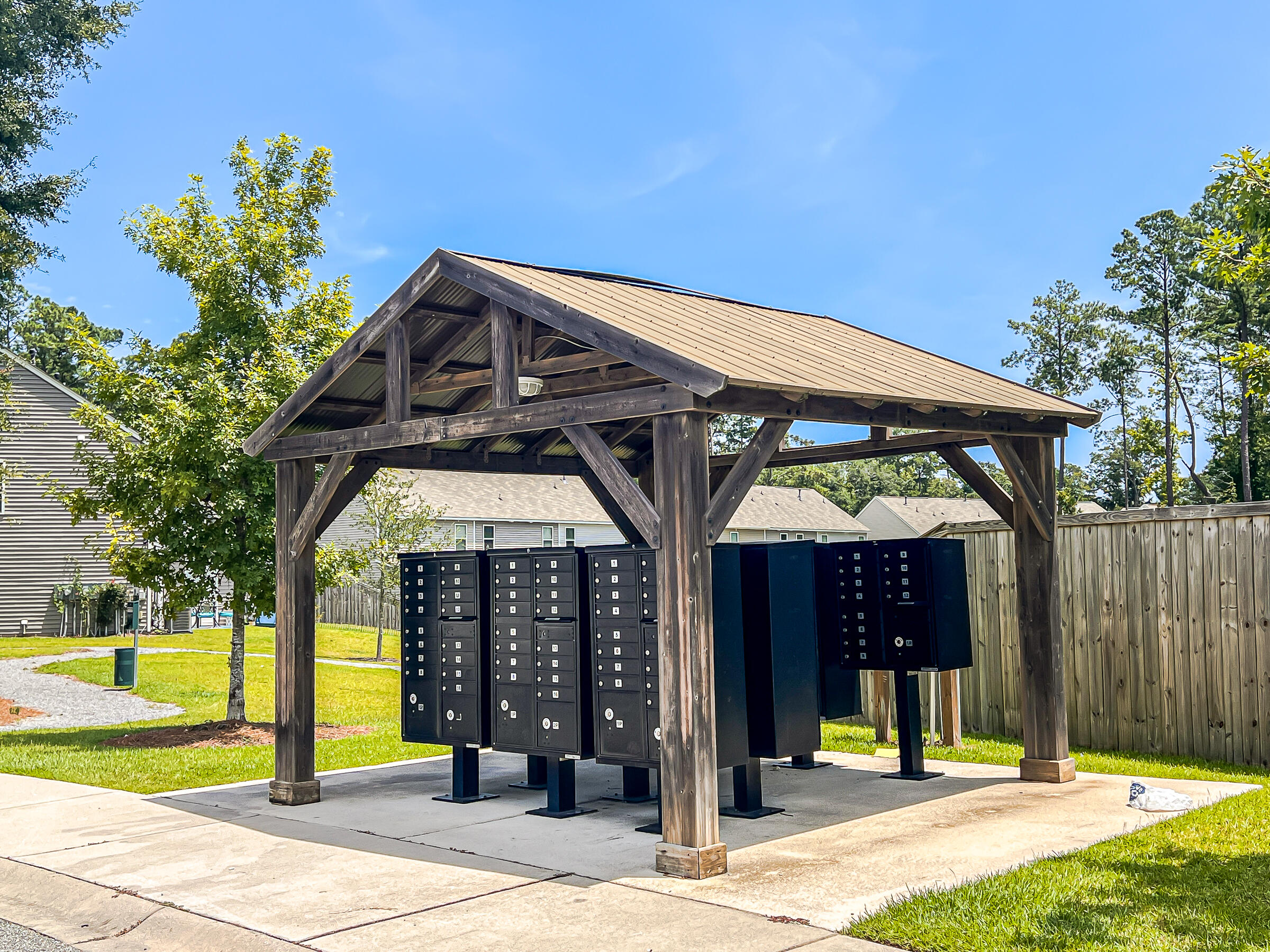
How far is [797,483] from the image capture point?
222 ft

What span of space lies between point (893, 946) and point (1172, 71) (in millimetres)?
38057

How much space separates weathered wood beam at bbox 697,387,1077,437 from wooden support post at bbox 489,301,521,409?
1572 millimetres

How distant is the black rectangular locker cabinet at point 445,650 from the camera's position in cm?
887

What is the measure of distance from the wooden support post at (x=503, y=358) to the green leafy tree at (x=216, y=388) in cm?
693

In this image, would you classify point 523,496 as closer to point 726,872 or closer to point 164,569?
point 164,569

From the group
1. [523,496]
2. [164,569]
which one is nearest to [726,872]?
[164,569]

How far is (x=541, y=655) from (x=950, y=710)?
4620mm

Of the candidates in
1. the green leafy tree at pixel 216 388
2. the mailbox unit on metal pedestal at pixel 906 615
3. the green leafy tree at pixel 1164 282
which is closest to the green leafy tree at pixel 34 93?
the green leafy tree at pixel 216 388

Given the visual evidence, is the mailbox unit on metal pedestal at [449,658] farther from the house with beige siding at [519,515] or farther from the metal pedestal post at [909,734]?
the house with beige siding at [519,515]

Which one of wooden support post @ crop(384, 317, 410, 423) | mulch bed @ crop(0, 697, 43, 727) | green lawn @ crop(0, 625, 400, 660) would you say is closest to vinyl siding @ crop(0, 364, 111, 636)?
green lawn @ crop(0, 625, 400, 660)

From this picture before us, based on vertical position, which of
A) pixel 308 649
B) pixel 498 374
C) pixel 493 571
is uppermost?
pixel 498 374

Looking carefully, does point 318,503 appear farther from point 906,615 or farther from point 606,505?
point 906,615

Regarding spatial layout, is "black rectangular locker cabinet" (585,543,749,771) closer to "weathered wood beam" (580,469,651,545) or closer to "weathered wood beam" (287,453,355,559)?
"weathered wood beam" (287,453,355,559)

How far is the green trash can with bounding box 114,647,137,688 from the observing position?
19.3 metres
